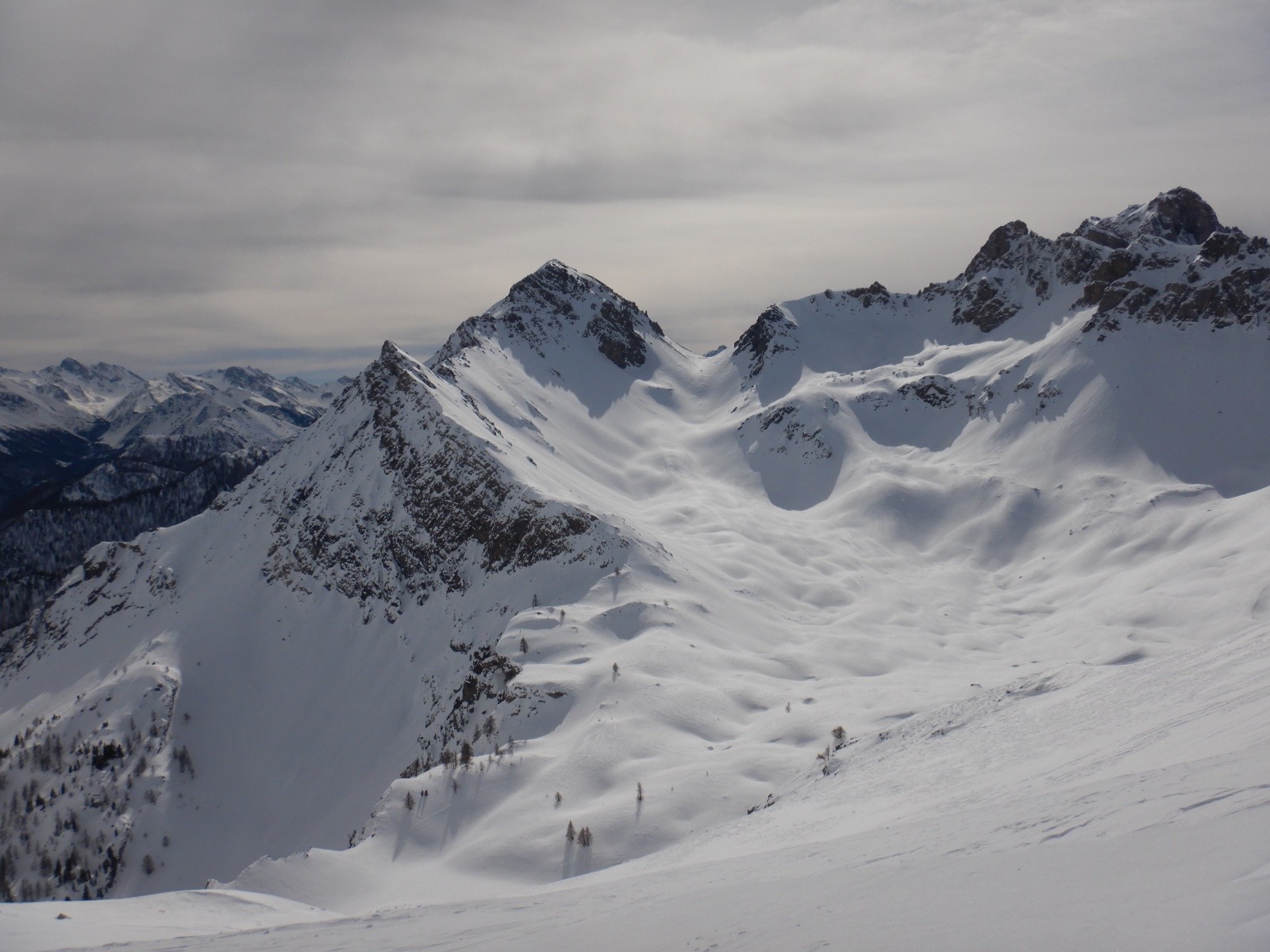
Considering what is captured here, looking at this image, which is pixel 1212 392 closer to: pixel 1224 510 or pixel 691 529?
pixel 1224 510

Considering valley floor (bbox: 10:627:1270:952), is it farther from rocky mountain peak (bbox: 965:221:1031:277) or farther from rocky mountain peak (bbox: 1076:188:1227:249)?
rocky mountain peak (bbox: 1076:188:1227:249)

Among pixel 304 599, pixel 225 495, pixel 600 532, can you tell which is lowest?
pixel 304 599

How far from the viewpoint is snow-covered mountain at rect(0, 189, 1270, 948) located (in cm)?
1969

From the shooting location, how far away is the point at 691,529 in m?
69.5

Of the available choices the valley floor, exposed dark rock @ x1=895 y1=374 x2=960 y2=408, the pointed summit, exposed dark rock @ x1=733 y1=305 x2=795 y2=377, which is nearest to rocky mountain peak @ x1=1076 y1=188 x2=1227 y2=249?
exposed dark rock @ x1=895 y1=374 x2=960 y2=408

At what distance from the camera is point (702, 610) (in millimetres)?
45406

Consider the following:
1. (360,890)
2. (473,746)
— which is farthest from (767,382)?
(360,890)

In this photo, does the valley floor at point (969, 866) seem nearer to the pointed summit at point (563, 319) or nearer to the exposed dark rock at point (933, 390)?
the exposed dark rock at point (933, 390)

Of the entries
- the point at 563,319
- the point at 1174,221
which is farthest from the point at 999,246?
the point at 563,319

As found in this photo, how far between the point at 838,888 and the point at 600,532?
1634 inches

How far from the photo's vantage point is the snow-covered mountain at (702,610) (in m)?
19.7

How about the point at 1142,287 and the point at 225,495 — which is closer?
the point at 1142,287

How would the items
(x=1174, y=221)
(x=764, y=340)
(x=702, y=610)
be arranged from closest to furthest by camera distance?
(x=702, y=610) < (x=1174, y=221) < (x=764, y=340)

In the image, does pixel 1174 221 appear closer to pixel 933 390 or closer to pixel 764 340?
pixel 933 390
